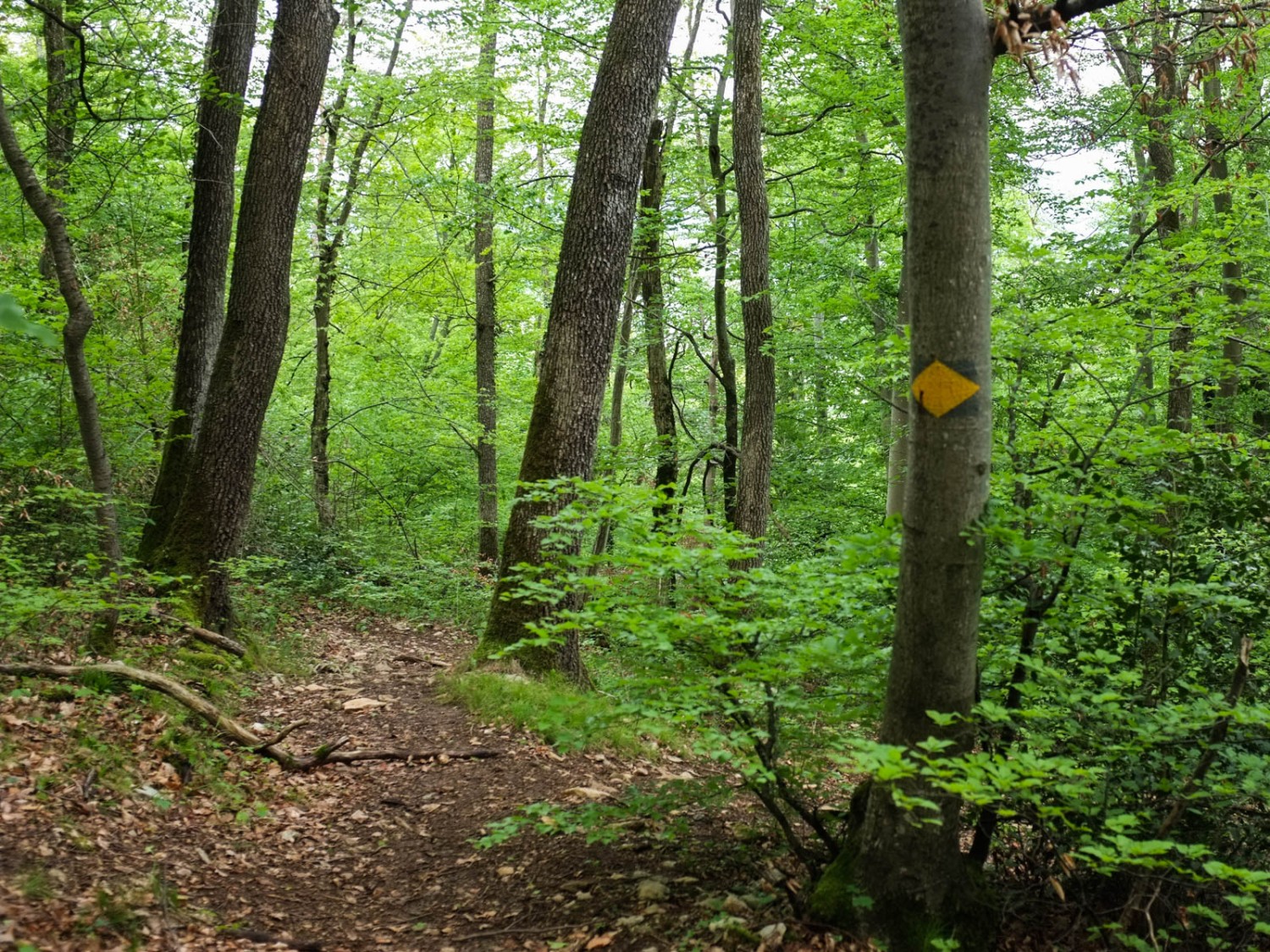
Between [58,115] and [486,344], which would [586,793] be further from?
[486,344]

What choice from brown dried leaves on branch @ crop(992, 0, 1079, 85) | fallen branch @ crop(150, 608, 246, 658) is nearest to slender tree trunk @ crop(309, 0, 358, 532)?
fallen branch @ crop(150, 608, 246, 658)

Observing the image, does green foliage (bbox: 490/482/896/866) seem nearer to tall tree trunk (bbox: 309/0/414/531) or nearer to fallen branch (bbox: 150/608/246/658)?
fallen branch (bbox: 150/608/246/658)

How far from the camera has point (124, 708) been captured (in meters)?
4.98

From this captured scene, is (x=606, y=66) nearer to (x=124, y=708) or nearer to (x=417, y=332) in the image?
(x=124, y=708)

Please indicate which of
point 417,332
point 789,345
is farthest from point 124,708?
point 417,332

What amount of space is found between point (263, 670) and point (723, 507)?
649 centimetres

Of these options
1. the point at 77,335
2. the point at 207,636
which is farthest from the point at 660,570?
the point at 207,636

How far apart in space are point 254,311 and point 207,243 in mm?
1623

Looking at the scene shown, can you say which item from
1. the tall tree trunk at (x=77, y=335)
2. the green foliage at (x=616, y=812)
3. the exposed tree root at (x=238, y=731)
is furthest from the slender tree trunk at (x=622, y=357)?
the green foliage at (x=616, y=812)

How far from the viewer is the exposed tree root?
5.00 meters

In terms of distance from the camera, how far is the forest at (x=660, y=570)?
3.08 m

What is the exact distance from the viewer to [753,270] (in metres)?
9.33

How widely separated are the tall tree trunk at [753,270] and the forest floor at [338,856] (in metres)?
3.96

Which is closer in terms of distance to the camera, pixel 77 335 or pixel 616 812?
pixel 616 812
